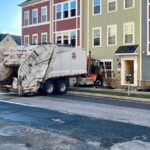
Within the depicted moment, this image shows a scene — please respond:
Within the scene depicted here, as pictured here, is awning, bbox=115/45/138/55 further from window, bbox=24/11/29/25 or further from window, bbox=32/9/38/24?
window, bbox=24/11/29/25

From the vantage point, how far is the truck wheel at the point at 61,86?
2280 cm

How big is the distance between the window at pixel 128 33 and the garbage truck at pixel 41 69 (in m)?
5.66

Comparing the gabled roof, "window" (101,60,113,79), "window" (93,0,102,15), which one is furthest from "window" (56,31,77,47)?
the gabled roof

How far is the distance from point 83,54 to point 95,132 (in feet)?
53.6

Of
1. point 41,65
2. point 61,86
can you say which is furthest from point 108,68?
point 41,65

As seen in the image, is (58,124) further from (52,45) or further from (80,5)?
(80,5)

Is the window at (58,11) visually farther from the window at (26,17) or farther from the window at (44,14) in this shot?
the window at (26,17)

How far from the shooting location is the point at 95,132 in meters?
9.30

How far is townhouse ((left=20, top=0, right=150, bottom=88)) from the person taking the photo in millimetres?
27172

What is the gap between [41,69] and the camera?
21359mm

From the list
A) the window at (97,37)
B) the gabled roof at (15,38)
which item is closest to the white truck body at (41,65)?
the window at (97,37)

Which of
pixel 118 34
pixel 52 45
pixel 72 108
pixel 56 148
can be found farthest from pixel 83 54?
pixel 56 148

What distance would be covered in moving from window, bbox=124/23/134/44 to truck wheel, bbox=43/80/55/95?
9.14m

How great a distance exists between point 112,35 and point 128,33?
1.90 m
